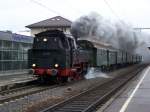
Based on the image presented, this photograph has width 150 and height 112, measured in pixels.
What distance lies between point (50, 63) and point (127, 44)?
39527 mm

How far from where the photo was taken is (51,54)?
25.4m

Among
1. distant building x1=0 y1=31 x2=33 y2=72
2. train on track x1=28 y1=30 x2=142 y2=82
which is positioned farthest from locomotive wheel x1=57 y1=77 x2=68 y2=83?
distant building x1=0 y1=31 x2=33 y2=72

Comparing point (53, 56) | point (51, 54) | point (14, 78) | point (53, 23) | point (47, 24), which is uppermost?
point (53, 23)

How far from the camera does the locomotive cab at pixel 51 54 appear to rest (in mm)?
25156

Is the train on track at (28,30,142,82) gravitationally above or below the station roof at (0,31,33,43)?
below

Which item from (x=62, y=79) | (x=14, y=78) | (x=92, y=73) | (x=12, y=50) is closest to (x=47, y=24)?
(x=12, y=50)

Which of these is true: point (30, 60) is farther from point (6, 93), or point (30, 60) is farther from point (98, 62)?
point (98, 62)

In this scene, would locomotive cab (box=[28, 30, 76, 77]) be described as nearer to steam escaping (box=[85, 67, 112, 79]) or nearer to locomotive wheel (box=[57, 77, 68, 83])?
locomotive wheel (box=[57, 77, 68, 83])

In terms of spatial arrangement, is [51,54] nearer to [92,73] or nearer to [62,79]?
[62,79]

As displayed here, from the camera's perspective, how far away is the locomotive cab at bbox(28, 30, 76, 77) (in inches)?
990

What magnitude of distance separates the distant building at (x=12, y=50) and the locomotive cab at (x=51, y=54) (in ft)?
34.6

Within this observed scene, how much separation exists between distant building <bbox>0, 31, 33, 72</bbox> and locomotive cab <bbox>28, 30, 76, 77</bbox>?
34.6ft

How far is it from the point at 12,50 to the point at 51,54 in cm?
1338

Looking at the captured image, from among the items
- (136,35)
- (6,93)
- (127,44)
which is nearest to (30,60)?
(6,93)
